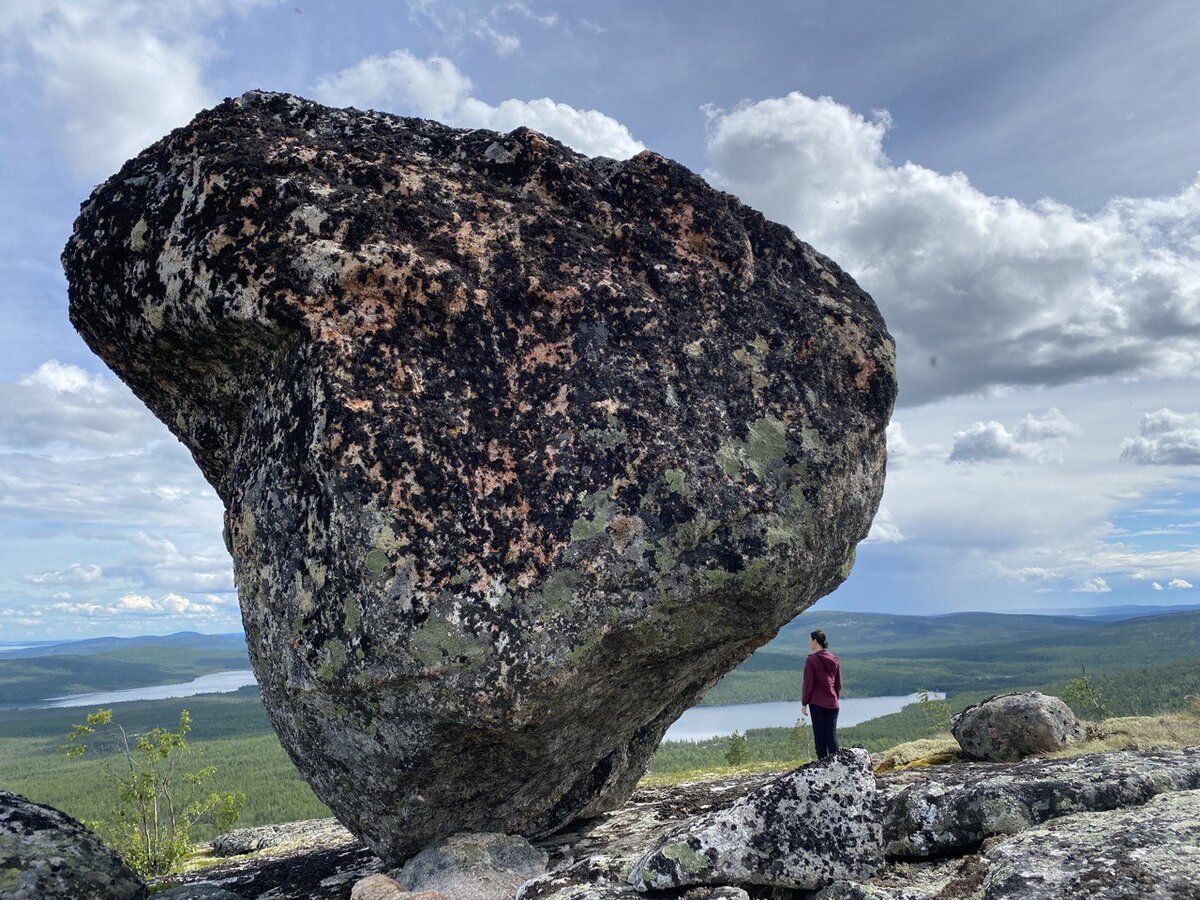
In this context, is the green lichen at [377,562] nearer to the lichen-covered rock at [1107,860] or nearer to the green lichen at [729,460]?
the green lichen at [729,460]

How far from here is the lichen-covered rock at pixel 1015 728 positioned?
14.5 metres

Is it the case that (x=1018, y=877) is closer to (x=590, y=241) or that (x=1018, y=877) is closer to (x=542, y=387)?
(x=542, y=387)

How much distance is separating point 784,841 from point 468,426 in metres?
5.50

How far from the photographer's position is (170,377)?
1119cm

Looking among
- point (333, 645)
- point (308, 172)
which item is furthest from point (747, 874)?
point (308, 172)

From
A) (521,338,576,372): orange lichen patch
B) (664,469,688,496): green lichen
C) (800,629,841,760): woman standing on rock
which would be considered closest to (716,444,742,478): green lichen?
(664,469,688,496): green lichen

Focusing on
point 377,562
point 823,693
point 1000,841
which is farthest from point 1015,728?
point 377,562

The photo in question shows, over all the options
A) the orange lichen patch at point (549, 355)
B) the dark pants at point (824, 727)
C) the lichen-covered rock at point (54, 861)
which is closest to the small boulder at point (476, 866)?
the lichen-covered rock at point (54, 861)

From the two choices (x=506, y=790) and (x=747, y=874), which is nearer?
(x=747, y=874)

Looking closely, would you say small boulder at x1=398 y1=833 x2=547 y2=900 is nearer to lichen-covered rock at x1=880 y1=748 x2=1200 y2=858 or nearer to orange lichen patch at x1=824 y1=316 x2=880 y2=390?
lichen-covered rock at x1=880 y1=748 x2=1200 y2=858

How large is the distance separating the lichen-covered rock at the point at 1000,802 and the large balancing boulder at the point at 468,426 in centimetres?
279

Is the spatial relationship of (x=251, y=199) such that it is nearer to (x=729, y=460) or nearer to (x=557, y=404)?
(x=557, y=404)

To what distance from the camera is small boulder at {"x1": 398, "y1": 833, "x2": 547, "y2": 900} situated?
934 centimetres

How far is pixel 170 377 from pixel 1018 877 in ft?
37.4
